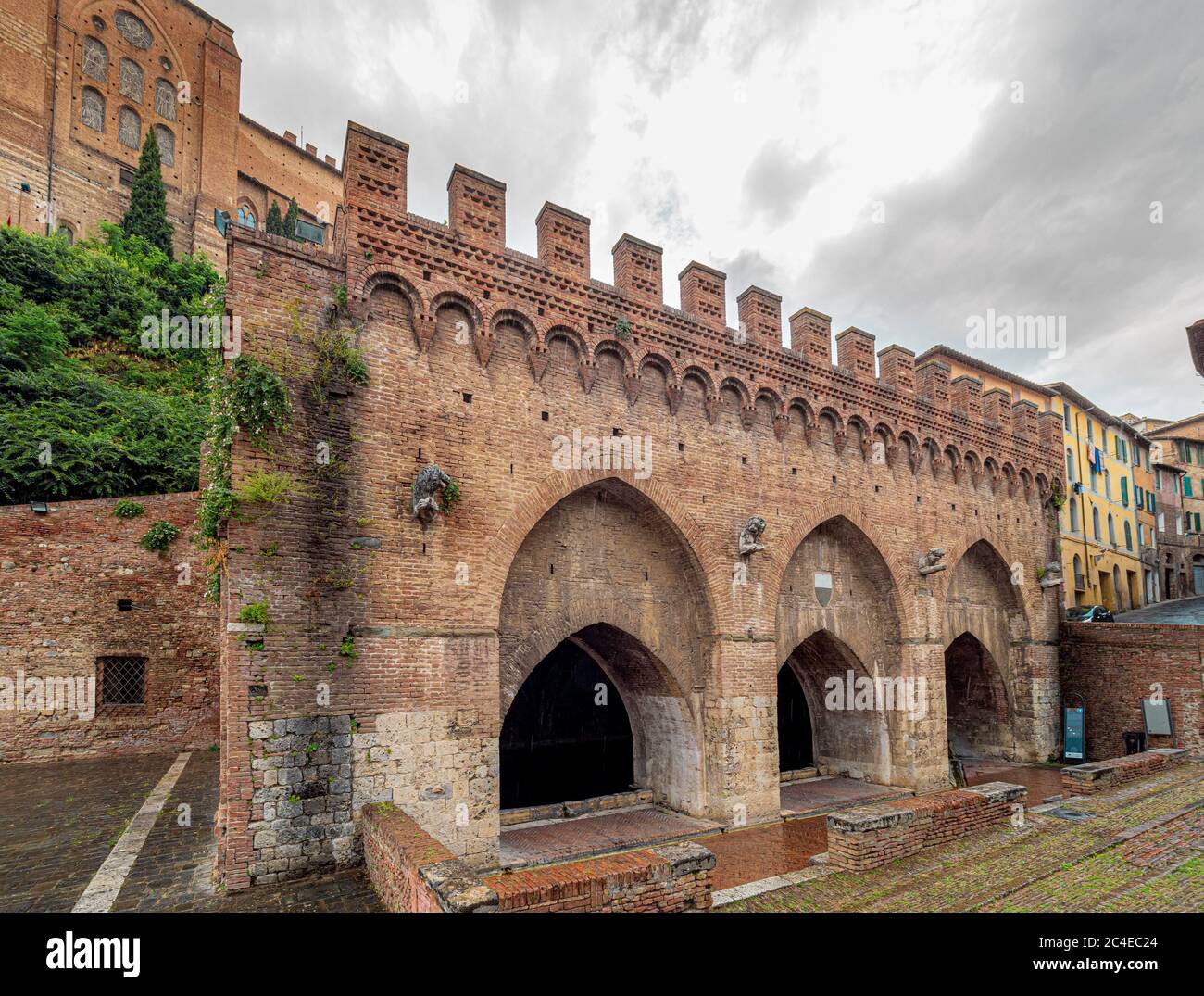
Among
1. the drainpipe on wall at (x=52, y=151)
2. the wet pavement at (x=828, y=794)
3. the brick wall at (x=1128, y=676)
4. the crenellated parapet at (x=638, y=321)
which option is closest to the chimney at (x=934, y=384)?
the crenellated parapet at (x=638, y=321)

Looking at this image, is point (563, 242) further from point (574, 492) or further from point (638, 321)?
point (574, 492)

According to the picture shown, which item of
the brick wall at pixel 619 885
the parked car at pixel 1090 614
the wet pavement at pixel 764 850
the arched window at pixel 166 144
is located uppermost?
the arched window at pixel 166 144

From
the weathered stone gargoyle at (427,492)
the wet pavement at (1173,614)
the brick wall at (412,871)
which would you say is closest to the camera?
the brick wall at (412,871)

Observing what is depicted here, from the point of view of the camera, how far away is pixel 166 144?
38312 millimetres

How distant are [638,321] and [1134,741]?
16.1 m

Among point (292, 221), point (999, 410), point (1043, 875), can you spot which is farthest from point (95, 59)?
point (1043, 875)

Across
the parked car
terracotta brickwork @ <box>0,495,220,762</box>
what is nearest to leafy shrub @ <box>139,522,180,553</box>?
terracotta brickwork @ <box>0,495,220,762</box>

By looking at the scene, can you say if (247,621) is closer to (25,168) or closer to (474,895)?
(474,895)

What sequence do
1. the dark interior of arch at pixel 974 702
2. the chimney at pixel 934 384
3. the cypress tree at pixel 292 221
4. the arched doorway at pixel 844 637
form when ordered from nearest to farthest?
1. the arched doorway at pixel 844 637
2. the chimney at pixel 934 384
3. the dark interior of arch at pixel 974 702
4. the cypress tree at pixel 292 221

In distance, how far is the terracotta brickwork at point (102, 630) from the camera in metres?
13.6

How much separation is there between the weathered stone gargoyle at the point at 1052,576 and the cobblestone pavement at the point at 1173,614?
18.5ft

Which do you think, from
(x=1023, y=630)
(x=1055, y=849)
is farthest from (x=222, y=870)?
(x=1023, y=630)

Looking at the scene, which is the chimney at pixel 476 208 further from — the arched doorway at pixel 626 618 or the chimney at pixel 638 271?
the arched doorway at pixel 626 618

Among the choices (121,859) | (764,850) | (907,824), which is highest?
(907,824)
